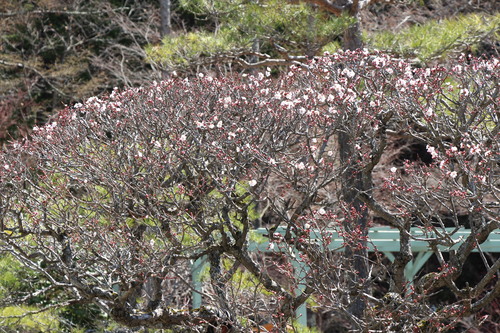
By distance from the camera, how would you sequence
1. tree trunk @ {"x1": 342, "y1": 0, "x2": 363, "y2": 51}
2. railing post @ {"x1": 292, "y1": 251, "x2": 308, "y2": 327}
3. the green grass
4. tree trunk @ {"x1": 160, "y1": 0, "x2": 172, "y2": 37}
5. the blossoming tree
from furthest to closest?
tree trunk @ {"x1": 160, "y1": 0, "x2": 172, "y2": 37}
tree trunk @ {"x1": 342, "y1": 0, "x2": 363, "y2": 51}
the green grass
the blossoming tree
railing post @ {"x1": 292, "y1": 251, "x2": 308, "y2": 327}

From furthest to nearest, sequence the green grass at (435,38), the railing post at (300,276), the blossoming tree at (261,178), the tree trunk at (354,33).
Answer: the tree trunk at (354,33) → the green grass at (435,38) → the blossoming tree at (261,178) → the railing post at (300,276)

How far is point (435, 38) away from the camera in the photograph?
6559 millimetres

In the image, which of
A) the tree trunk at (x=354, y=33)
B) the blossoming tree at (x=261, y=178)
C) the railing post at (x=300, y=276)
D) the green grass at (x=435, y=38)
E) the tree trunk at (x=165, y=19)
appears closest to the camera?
the railing post at (x=300, y=276)

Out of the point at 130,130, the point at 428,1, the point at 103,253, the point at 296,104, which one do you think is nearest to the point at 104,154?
the point at 130,130

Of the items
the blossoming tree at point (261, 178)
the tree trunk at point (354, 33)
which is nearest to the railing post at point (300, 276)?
the blossoming tree at point (261, 178)

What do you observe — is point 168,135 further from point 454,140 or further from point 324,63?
point 454,140

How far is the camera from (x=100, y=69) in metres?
14.3

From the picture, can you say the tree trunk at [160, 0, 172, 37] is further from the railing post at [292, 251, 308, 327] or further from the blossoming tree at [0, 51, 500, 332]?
the blossoming tree at [0, 51, 500, 332]

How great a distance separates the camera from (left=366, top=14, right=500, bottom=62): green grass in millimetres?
6555

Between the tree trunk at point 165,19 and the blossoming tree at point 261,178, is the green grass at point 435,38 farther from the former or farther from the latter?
the tree trunk at point 165,19

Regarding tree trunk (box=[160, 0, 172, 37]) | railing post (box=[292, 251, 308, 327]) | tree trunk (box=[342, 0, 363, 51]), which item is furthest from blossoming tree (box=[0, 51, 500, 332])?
tree trunk (box=[160, 0, 172, 37])

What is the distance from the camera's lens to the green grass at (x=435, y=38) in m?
6.55

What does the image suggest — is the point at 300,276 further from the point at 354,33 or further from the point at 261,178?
the point at 261,178

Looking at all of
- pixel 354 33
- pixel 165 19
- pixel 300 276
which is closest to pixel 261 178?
pixel 300 276
